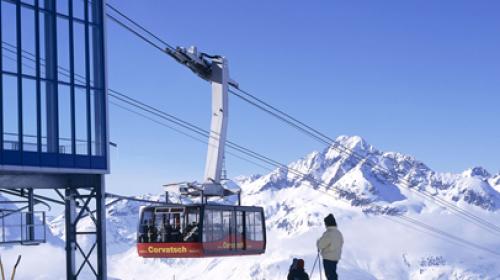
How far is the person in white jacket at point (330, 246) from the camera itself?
2298 cm

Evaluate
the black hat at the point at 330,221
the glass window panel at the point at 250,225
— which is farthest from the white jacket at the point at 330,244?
the glass window panel at the point at 250,225

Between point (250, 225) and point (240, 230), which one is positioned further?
point (250, 225)

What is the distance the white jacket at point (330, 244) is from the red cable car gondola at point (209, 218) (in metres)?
19.0

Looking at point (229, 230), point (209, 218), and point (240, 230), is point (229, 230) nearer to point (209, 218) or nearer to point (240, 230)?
point (240, 230)

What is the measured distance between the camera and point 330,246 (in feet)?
75.8

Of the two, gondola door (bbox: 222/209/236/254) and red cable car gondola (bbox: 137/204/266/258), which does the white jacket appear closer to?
red cable car gondola (bbox: 137/204/266/258)

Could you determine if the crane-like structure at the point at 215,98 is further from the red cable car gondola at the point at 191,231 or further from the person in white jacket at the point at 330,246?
the person in white jacket at the point at 330,246

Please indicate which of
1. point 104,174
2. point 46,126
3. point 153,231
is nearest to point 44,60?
point 46,126

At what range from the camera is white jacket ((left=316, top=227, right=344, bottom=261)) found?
2297cm

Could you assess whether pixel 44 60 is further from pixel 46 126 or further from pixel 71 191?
pixel 71 191

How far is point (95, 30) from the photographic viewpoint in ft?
129

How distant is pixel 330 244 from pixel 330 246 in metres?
0.09

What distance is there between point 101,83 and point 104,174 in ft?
13.9

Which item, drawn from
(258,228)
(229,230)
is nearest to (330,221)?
(229,230)
